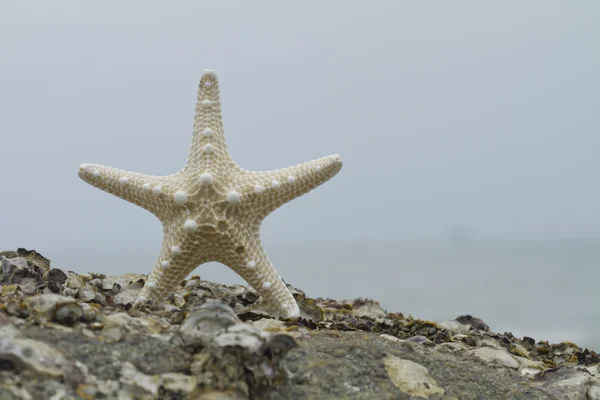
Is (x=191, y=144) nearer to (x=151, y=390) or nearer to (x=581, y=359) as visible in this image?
(x=151, y=390)


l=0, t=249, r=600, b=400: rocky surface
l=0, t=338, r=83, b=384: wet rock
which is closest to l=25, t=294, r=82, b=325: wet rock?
l=0, t=249, r=600, b=400: rocky surface

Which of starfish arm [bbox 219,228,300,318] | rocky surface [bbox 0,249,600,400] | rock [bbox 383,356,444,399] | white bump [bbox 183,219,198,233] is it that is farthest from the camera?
starfish arm [bbox 219,228,300,318]

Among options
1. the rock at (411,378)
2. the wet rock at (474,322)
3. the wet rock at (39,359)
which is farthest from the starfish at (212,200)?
the wet rock at (39,359)

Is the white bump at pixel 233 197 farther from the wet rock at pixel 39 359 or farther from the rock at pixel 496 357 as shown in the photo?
the wet rock at pixel 39 359

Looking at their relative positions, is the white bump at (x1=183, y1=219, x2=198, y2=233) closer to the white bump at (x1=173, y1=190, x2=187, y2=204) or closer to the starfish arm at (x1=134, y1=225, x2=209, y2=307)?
the starfish arm at (x1=134, y1=225, x2=209, y2=307)

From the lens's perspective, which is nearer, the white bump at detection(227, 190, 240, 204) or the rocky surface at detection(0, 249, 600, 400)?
the rocky surface at detection(0, 249, 600, 400)

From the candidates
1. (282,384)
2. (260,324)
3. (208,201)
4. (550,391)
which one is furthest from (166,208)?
(550,391)

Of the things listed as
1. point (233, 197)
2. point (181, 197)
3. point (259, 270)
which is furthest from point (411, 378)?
point (181, 197)
